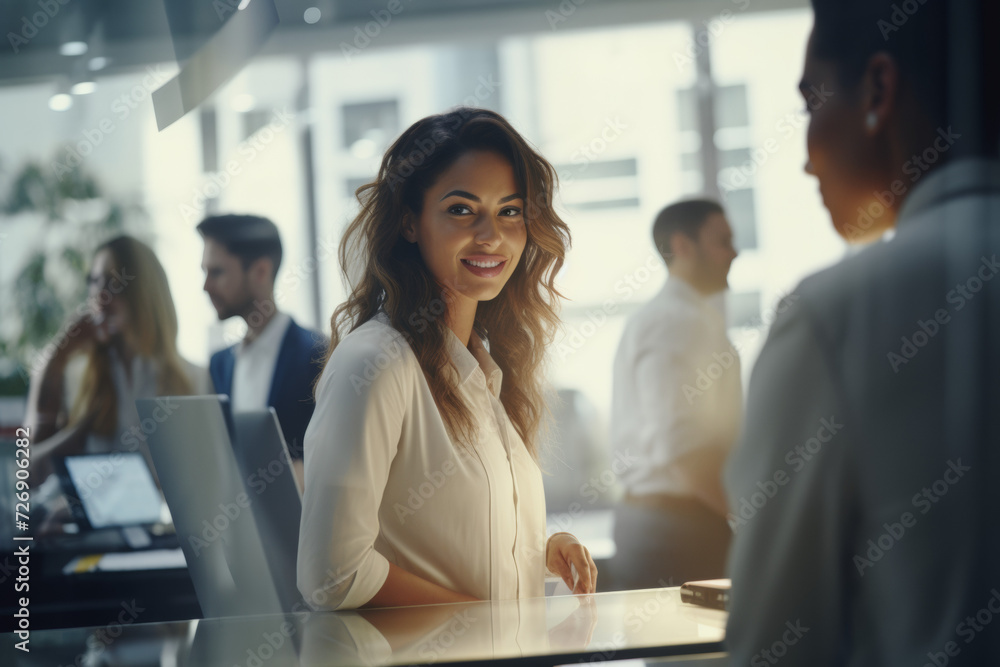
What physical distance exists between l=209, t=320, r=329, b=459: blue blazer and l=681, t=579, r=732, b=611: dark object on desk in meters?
1.39

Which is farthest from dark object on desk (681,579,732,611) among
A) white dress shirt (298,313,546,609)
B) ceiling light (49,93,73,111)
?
ceiling light (49,93,73,111)

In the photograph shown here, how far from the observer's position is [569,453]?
A: 3604 millimetres

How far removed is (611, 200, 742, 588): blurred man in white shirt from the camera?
2359 millimetres

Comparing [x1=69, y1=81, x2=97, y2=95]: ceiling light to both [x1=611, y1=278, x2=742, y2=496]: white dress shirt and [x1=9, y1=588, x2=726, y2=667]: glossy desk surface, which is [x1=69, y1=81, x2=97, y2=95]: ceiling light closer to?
[x1=611, y1=278, x2=742, y2=496]: white dress shirt

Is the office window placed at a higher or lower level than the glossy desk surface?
higher

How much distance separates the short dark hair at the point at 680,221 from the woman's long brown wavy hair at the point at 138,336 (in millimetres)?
1704

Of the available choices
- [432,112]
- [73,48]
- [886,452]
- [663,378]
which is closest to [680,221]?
[663,378]

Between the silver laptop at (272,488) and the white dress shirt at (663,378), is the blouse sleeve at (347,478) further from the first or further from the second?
the white dress shirt at (663,378)

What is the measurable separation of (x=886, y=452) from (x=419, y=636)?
52 cm

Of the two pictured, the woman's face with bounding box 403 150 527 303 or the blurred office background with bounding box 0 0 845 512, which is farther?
the blurred office background with bounding box 0 0 845 512

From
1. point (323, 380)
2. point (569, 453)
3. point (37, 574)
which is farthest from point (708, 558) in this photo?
point (37, 574)

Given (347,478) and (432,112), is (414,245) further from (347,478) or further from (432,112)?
(432,112)

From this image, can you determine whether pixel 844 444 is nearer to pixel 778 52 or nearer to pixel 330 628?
pixel 330 628

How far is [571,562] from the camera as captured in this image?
4.21ft
